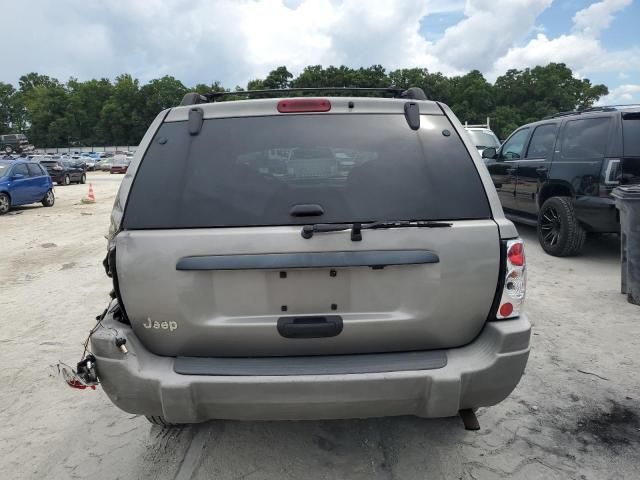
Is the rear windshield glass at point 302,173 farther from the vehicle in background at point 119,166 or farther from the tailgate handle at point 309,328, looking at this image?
the vehicle in background at point 119,166

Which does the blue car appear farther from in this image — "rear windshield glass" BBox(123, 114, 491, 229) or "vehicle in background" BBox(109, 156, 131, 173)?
"vehicle in background" BBox(109, 156, 131, 173)

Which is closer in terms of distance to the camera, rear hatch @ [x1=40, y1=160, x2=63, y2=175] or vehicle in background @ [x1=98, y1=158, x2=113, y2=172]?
rear hatch @ [x1=40, y1=160, x2=63, y2=175]

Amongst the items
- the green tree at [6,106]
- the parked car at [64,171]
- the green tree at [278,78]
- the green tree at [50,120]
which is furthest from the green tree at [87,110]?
the parked car at [64,171]

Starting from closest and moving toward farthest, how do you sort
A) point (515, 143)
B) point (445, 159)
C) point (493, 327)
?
point (493, 327)
point (445, 159)
point (515, 143)

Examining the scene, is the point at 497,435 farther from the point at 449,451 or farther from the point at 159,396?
the point at 159,396

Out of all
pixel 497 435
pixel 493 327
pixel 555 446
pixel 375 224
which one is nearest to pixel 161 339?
pixel 375 224

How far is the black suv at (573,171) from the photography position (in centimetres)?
622

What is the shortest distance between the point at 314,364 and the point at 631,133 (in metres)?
5.98

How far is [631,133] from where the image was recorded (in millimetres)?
6137

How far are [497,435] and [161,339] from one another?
2.07 meters

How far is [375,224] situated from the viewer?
7.12 feet

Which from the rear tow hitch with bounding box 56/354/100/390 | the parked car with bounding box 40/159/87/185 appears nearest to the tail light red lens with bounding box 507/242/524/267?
the rear tow hitch with bounding box 56/354/100/390

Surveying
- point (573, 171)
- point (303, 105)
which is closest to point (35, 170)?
point (573, 171)

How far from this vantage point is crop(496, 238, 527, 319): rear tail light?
2258 millimetres
